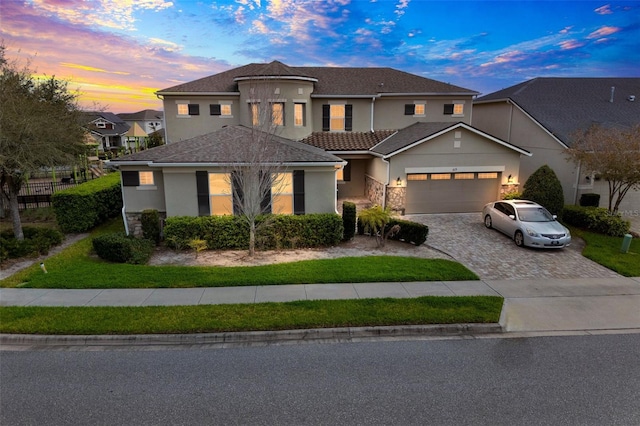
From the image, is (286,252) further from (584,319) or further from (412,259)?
(584,319)

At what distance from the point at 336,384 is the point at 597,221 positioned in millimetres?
15949

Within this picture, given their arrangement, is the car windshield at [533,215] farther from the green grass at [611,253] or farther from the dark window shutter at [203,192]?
the dark window shutter at [203,192]

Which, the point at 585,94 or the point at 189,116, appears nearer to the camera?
the point at 189,116

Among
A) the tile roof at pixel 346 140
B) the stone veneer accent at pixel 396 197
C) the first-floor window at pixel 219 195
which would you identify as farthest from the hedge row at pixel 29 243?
the stone veneer accent at pixel 396 197

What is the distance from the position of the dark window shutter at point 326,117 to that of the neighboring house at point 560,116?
10869 millimetres

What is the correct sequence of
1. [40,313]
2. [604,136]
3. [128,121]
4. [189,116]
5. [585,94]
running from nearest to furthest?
[40,313], [604,136], [189,116], [585,94], [128,121]

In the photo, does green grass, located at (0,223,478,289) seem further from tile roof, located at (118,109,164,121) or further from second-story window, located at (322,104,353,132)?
tile roof, located at (118,109,164,121)

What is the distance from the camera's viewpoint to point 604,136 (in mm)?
17250

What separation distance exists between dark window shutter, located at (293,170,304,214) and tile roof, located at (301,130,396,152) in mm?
6008

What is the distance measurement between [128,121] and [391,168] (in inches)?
2742

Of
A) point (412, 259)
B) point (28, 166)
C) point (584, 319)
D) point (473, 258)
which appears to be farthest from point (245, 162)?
point (584, 319)

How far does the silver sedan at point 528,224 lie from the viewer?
47.4ft

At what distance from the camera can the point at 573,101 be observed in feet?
79.9

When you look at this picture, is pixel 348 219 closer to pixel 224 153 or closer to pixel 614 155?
pixel 224 153
